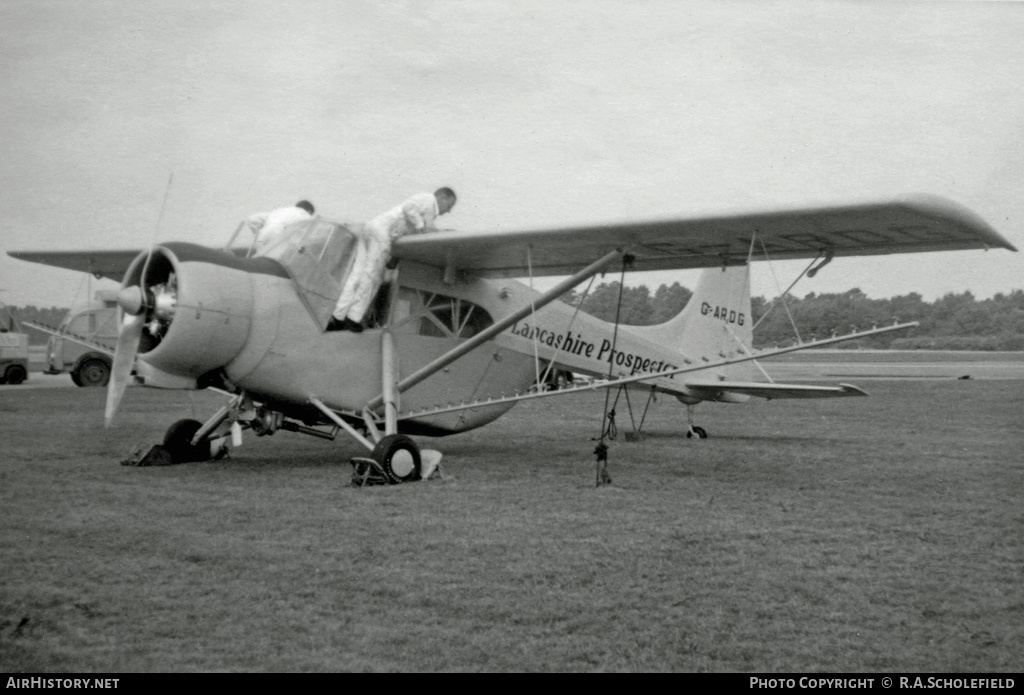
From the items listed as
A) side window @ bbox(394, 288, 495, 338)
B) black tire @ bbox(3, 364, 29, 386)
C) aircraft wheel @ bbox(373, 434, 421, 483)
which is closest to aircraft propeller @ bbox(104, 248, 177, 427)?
aircraft wheel @ bbox(373, 434, 421, 483)

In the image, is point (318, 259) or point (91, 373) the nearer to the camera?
point (318, 259)

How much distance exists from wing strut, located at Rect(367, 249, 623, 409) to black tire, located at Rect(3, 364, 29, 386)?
19.0 metres

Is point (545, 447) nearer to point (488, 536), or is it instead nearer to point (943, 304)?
point (488, 536)

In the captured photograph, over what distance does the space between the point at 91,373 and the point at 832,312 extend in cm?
2039

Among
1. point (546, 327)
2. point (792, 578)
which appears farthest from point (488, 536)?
point (546, 327)

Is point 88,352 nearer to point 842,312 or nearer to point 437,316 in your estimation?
point 437,316

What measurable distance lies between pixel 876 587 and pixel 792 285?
4144 mm

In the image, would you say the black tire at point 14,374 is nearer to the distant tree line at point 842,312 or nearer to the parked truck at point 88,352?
the parked truck at point 88,352

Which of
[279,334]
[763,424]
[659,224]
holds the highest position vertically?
[659,224]

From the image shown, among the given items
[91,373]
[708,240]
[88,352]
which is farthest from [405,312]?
[88,352]

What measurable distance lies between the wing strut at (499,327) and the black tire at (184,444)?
1913 mm

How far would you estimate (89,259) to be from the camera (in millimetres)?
11250

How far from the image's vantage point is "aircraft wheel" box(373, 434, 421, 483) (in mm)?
8508

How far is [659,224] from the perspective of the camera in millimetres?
8719
